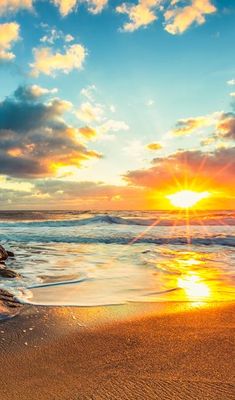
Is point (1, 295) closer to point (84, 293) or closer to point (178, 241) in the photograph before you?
point (84, 293)

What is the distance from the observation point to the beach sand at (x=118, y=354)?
2045mm

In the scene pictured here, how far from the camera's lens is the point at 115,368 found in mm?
2342

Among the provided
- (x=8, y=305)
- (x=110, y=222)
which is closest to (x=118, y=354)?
(x=8, y=305)

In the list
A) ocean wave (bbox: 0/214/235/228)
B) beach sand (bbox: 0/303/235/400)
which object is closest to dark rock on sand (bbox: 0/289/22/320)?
beach sand (bbox: 0/303/235/400)

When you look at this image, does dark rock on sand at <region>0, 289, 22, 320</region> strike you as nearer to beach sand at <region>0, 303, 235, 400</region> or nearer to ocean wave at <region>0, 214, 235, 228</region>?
beach sand at <region>0, 303, 235, 400</region>

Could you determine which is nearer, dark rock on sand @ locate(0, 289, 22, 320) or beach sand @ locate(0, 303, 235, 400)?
beach sand @ locate(0, 303, 235, 400)

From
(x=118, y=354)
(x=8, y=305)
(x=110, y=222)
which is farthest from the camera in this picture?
(x=110, y=222)

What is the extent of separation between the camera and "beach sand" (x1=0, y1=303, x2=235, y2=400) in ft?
6.71

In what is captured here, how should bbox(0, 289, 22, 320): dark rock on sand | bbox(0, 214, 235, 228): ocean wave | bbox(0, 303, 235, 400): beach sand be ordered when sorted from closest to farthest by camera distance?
bbox(0, 303, 235, 400): beach sand → bbox(0, 289, 22, 320): dark rock on sand → bbox(0, 214, 235, 228): ocean wave

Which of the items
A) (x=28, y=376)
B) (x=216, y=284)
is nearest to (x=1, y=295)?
(x=28, y=376)

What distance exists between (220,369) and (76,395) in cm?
97

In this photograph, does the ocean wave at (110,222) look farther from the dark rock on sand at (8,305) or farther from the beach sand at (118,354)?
the beach sand at (118,354)

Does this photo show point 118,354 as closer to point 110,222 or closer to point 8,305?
point 8,305

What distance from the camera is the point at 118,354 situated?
2.60 m
